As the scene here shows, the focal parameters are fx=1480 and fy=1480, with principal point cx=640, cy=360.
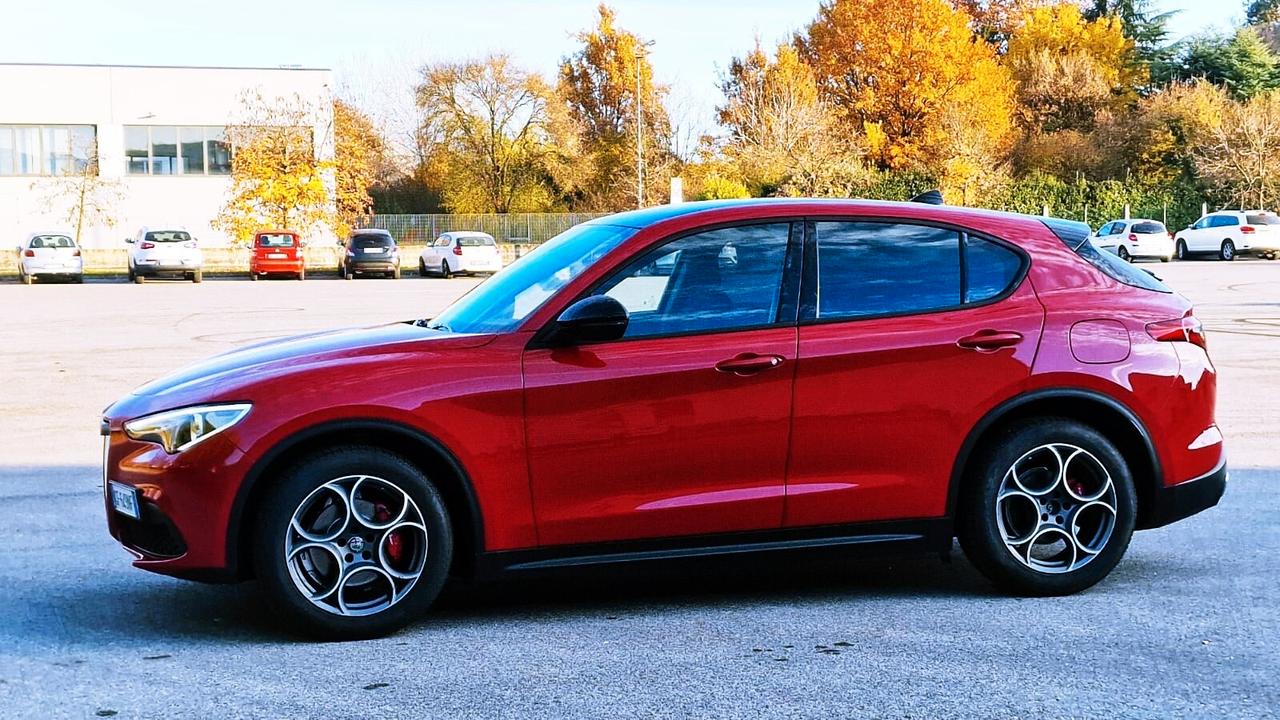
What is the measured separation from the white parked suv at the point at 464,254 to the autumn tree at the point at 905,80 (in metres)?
22.7

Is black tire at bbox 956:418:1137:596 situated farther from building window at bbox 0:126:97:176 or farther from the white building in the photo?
building window at bbox 0:126:97:176

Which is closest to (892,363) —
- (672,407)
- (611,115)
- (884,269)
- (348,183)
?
(884,269)

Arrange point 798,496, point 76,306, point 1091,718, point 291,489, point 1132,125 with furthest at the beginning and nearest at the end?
1. point 1132,125
2. point 76,306
3. point 798,496
4. point 291,489
5. point 1091,718

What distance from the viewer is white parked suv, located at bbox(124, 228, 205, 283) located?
139 feet

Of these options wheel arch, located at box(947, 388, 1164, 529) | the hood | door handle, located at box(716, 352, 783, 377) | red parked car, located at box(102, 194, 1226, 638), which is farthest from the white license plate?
wheel arch, located at box(947, 388, 1164, 529)

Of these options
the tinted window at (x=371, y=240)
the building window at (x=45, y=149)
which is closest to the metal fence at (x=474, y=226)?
the building window at (x=45, y=149)

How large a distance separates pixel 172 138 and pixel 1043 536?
5733 cm

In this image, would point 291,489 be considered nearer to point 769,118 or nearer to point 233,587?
point 233,587

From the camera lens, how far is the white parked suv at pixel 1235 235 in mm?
46469

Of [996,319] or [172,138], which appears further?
[172,138]

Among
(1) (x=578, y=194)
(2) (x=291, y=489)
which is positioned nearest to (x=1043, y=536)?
(2) (x=291, y=489)

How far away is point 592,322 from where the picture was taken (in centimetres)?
529

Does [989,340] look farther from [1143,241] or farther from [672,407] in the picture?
[1143,241]

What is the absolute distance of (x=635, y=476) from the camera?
5.33 metres
